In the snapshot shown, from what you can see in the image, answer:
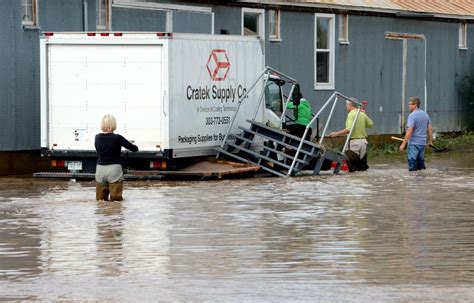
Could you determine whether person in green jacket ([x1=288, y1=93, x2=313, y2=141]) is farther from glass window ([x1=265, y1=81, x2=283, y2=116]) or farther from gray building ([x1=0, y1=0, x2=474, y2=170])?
gray building ([x1=0, y1=0, x2=474, y2=170])

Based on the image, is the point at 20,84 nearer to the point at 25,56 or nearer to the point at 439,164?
the point at 25,56

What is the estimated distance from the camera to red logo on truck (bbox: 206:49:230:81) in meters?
25.6

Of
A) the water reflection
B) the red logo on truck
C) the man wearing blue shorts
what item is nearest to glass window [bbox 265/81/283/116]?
the red logo on truck

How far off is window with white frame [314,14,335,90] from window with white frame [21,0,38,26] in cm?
1184

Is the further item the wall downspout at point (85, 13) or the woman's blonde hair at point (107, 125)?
the wall downspout at point (85, 13)

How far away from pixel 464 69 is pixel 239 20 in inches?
510

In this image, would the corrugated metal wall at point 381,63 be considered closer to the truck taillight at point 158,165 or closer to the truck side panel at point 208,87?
the truck side panel at point 208,87

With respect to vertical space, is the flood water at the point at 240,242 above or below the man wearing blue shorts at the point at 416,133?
below

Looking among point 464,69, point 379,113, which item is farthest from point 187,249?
point 464,69

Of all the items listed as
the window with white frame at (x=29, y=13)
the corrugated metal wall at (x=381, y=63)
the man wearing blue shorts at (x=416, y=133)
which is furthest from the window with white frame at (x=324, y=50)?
the window with white frame at (x=29, y=13)

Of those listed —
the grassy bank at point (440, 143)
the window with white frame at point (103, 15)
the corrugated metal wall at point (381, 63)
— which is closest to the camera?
the window with white frame at point (103, 15)

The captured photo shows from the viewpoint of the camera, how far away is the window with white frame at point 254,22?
3406 centimetres

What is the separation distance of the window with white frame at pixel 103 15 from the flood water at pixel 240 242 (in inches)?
193

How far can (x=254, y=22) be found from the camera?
3431 cm
